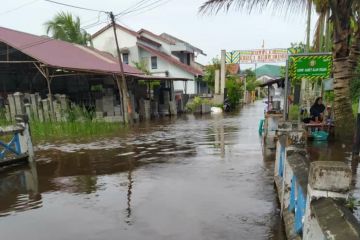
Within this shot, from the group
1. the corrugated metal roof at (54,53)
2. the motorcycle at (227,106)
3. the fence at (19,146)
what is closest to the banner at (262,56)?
the motorcycle at (227,106)

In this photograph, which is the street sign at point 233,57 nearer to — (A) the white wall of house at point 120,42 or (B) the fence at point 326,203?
(A) the white wall of house at point 120,42

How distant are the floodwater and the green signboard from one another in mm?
2588

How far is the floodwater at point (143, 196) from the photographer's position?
4.50 metres

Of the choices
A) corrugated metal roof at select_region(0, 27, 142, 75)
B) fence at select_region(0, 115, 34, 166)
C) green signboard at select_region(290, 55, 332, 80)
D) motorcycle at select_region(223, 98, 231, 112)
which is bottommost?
motorcycle at select_region(223, 98, 231, 112)

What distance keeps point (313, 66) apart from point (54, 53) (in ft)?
46.7

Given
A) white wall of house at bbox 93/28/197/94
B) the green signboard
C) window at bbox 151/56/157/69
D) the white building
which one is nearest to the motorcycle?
the white building

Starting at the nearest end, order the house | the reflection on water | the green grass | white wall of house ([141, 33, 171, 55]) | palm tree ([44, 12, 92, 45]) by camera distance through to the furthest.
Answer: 1. the reflection on water
2. the green grass
3. the house
4. palm tree ([44, 12, 92, 45])
5. white wall of house ([141, 33, 171, 55])

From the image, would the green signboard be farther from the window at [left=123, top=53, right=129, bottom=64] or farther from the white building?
the window at [left=123, top=53, right=129, bottom=64]

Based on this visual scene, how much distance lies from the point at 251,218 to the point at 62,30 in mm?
28086

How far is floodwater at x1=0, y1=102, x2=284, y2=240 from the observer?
450 cm

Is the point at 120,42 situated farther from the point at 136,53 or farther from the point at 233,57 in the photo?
the point at 233,57

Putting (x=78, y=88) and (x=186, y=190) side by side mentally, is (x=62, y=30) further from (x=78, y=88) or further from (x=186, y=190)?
(x=186, y=190)

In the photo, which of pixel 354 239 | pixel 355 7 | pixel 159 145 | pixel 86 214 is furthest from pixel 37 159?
pixel 355 7

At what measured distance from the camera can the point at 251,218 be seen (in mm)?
4766
